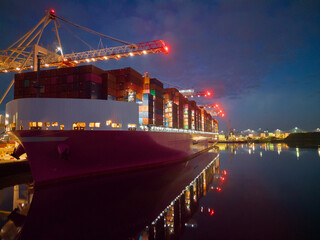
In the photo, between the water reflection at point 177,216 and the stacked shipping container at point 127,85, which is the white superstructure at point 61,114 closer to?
the stacked shipping container at point 127,85

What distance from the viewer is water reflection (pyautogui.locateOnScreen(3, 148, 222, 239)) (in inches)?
277

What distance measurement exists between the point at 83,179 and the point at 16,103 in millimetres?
9203

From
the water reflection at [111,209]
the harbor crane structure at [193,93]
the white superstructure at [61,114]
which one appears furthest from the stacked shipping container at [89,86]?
the harbor crane structure at [193,93]

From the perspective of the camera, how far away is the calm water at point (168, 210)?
698 cm

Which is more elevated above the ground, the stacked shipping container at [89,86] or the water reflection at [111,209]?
the stacked shipping container at [89,86]

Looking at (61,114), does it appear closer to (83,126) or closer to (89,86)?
(83,126)

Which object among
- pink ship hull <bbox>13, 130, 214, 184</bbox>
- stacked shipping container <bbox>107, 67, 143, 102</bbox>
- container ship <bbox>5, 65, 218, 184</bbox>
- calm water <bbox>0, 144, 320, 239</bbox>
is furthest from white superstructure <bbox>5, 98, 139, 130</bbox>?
calm water <bbox>0, 144, 320, 239</bbox>

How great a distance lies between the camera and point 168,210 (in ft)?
29.2

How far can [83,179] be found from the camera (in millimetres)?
13312

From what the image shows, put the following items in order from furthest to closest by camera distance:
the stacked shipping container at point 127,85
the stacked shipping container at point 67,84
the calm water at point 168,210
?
the stacked shipping container at point 127,85, the stacked shipping container at point 67,84, the calm water at point 168,210

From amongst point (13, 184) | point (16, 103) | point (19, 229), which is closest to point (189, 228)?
point (19, 229)

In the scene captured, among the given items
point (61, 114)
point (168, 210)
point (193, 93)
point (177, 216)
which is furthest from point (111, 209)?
point (193, 93)

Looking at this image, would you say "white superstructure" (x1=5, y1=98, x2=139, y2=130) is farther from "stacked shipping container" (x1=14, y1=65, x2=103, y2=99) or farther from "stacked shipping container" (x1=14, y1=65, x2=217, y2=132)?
"stacked shipping container" (x1=14, y1=65, x2=103, y2=99)

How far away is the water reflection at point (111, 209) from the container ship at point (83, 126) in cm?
142
